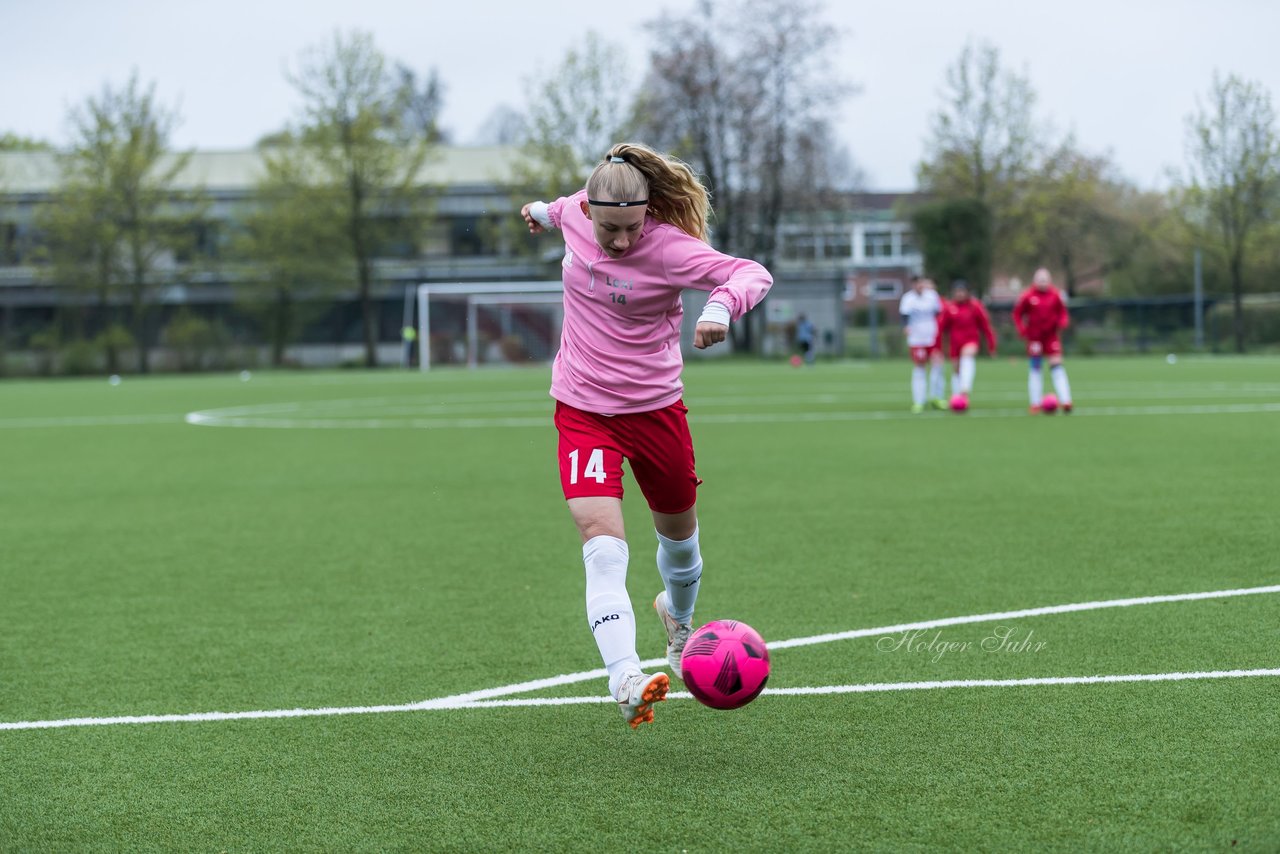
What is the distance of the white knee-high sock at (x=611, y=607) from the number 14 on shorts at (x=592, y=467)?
0.22 meters

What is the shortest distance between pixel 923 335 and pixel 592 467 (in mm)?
18458

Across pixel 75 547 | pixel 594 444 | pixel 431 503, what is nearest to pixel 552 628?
pixel 594 444

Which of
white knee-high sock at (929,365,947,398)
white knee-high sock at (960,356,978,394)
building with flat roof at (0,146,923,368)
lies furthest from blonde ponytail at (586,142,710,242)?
building with flat roof at (0,146,923,368)

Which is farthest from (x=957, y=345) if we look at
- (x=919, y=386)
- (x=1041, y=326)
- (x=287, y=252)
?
(x=287, y=252)

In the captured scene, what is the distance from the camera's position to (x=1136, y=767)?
4.33m

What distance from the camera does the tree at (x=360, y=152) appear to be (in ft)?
193

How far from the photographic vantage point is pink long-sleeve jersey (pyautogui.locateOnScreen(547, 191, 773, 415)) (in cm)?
497

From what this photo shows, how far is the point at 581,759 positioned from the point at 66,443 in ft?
Answer: 55.4

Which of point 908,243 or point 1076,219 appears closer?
point 1076,219

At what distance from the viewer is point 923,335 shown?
2275cm

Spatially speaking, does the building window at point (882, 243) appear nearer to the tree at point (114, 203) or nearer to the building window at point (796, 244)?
the building window at point (796, 244)

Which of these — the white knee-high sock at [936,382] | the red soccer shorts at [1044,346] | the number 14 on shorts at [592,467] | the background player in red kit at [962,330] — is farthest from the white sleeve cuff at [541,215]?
the white knee-high sock at [936,382]

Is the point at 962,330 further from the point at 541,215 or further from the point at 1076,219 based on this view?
the point at 1076,219

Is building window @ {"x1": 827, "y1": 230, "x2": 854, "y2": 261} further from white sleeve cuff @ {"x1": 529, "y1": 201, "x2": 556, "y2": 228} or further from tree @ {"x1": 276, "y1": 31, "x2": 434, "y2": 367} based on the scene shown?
white sleeve cuff @ {"x1": 529, "y1": 201, "x2": 556, "y2": 228}
